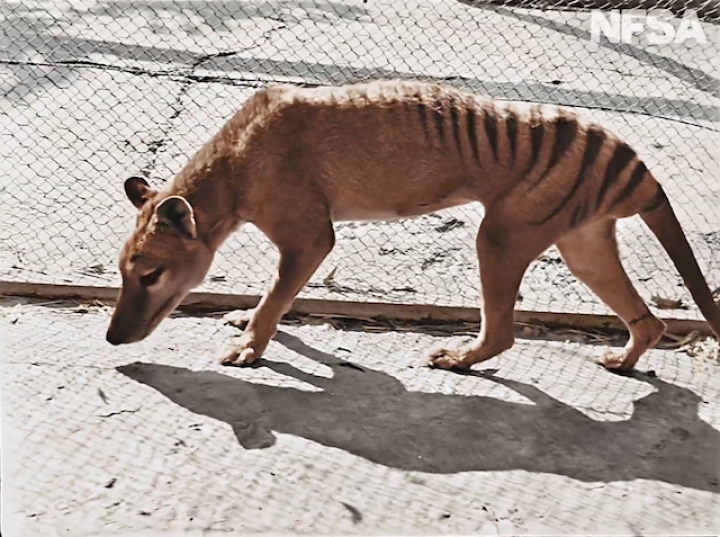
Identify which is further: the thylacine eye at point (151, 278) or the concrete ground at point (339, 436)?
the thylacine eye at point (151, 278)

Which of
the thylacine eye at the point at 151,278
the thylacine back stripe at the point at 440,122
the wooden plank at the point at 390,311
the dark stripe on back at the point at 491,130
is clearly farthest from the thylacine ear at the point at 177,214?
the dark stripe on back at the point at 491,130

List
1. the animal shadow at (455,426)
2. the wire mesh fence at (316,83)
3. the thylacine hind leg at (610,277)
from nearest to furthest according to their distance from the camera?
the animal shadow at (455,426) → the thylacine hind leg at (610,277) → the wire mesh fence at (316,83)

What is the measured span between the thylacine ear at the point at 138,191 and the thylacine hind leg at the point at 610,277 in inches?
52.6

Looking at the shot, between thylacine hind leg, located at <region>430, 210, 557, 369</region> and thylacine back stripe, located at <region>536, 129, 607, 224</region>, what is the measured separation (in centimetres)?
7

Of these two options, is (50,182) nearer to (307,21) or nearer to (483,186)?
(307,21)

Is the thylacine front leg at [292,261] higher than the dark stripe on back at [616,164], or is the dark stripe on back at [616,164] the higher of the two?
the dark stripe on back at [616,164]

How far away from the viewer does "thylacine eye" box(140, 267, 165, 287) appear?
9.70ft

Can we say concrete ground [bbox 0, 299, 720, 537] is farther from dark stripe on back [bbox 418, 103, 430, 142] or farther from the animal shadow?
dark stripe on back [bbox 418, 103, 430, 142]

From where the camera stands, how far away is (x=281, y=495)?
2588mm

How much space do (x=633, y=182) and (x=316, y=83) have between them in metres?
1.84

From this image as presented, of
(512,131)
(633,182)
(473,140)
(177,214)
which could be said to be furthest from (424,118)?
(177,214)

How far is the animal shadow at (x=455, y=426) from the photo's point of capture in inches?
111

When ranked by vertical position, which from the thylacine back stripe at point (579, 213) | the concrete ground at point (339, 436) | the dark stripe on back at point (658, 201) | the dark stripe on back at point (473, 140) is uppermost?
the dark stripe on back at point (473, 140)

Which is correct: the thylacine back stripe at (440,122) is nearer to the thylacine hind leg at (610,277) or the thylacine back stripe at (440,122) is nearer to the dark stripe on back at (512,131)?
the dark stripe on back at (512,131)
